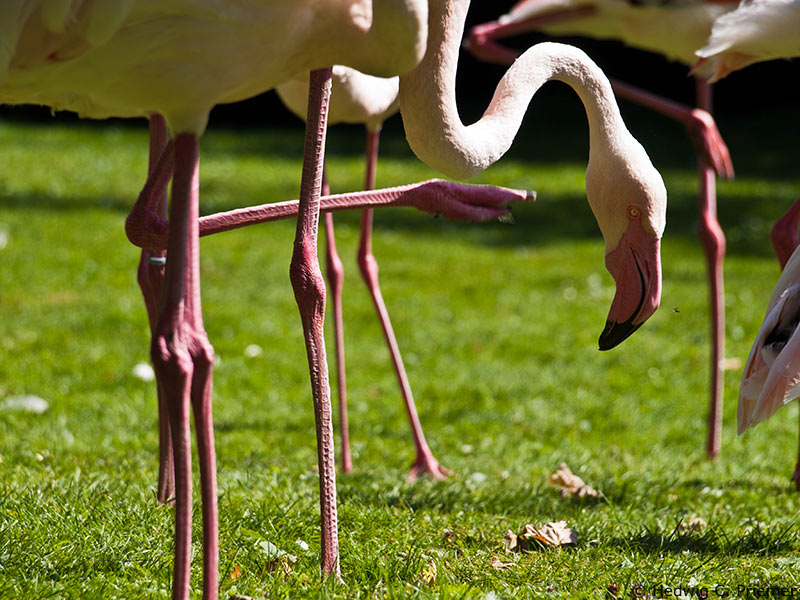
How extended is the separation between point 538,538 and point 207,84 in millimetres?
1606

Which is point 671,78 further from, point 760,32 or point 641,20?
point 760,32

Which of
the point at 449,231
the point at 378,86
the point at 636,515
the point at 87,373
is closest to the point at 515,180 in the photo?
the point at 449,231

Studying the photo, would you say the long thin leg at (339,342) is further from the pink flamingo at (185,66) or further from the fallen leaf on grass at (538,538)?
the pink flamingo at (185,66)

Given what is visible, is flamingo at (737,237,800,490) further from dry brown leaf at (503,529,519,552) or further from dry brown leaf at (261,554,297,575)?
dry brown leaf at (261,554,297,575)

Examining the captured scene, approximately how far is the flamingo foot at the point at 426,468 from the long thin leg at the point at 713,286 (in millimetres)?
1295

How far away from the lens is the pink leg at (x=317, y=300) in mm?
2633

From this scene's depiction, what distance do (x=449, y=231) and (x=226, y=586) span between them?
7.65 m

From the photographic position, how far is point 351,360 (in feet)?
20.9

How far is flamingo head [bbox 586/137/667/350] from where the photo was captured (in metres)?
2.93

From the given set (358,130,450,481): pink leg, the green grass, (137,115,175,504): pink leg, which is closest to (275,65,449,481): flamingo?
(358,130,450,481): pink leg

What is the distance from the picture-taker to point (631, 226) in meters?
2.97

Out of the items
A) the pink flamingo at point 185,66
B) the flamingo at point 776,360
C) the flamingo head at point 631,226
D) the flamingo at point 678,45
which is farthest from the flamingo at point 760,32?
the pink flamingo at point 185,66

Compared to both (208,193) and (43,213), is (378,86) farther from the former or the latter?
(208,193)

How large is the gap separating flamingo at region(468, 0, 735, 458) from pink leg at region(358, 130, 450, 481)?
1.09 m
